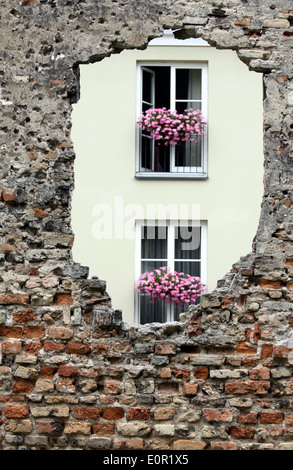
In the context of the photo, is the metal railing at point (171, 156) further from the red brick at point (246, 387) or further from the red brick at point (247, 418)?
the red brick at point (247, 418)

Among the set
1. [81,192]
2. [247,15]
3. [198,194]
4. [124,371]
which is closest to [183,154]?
[198,194]

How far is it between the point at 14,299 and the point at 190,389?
4.74 feet

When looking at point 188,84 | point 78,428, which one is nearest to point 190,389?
point 78,428

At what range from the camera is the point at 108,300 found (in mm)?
4461

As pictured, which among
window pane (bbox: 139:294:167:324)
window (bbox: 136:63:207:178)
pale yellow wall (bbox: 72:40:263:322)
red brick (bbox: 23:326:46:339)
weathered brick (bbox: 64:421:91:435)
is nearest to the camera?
weathered brick (bbox: 64:421:91:435)

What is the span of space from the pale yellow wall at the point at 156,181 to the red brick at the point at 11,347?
530cm

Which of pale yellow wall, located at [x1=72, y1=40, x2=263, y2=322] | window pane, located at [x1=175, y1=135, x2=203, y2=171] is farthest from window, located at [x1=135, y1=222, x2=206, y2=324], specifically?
window pane, located at [x1=175, y1=135, x2=203, y2=171]

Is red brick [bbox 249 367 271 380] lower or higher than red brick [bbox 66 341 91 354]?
lower

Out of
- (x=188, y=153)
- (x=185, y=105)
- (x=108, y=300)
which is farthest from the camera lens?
(x=185, y=105)

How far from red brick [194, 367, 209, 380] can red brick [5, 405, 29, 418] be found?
125 centimetres

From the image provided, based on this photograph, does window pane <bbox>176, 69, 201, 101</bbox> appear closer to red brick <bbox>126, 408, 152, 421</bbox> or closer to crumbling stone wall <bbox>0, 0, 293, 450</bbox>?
crumbling stone wall <bbox>0, 0, 293, 450</bbox>

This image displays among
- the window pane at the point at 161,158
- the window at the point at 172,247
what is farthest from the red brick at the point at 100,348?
the window pane at the point at 161,158

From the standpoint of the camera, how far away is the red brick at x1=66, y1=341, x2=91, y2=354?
426 cm

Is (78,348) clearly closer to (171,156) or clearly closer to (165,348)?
(165,348)
